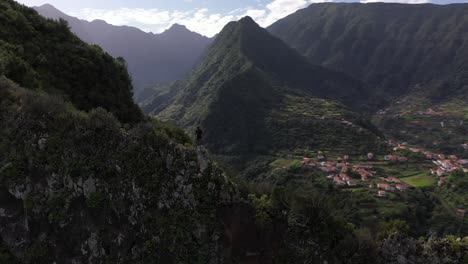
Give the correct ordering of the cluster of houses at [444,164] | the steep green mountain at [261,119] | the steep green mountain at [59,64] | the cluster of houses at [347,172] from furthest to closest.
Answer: the steep green mountain at [261,119] → the cluster of houses at [444,164] → the cluster of houses at [347,172] → the steep green mountain at [59,64]

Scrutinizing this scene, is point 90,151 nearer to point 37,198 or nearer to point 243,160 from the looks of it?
point 37,198

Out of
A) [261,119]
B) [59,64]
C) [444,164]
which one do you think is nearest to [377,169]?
[444,164]

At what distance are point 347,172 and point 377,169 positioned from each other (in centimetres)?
1410

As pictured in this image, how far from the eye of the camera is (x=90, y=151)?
16.9 meters

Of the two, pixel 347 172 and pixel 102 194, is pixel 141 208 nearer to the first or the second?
pixel 102 194

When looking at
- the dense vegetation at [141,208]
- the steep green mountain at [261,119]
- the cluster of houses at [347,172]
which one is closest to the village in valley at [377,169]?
the cluster of houses at [347,172]

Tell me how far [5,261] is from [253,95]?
13378cm

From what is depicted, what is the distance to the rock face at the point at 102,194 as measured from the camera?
1589 cm

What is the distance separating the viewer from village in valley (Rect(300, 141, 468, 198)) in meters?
77.4

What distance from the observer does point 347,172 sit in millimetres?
85312

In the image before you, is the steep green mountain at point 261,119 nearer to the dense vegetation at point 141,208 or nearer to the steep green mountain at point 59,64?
the steep green mountain at point 59,64

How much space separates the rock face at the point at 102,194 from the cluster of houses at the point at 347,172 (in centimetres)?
6606

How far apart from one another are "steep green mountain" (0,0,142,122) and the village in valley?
62.1m

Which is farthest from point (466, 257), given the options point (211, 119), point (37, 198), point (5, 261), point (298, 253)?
point (211, 119)
